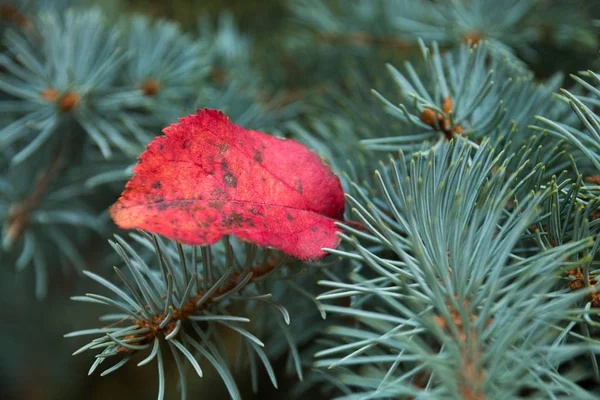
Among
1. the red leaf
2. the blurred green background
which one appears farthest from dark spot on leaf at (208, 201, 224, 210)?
the blurred green background

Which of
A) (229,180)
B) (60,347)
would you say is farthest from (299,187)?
(60,347)

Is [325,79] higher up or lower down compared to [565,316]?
higher up

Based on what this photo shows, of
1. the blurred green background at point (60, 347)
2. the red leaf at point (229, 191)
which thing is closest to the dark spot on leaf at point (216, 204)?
the red leaf at point (229, 191)

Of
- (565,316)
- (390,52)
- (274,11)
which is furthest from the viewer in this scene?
(274,11)

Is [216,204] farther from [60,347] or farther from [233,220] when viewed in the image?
[60,347]

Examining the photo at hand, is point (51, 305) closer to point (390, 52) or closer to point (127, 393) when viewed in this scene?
point (127, 393)

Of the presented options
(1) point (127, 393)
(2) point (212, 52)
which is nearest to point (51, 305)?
(1) point (127, 393)

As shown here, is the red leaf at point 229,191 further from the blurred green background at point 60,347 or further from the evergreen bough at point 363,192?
the blurred green background at point 60,347

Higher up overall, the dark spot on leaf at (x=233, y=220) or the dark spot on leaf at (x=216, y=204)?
the dark spot on leaf at (x=216, y=204)
